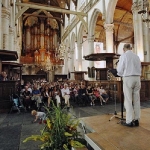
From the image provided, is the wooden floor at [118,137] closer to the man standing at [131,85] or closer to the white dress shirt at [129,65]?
the man standing at [131,85]

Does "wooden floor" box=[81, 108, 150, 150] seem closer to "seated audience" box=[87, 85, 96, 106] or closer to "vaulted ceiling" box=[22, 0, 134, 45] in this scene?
"seated audience" box=[87, 85, 96, 106]

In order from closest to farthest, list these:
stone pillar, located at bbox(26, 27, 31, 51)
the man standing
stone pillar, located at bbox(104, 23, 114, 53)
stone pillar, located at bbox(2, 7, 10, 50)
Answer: the man standing → stone pillar, located at bbox(2, 7, 10, 50) → stone pillar, located at bbox(104, 23, 114, 53) → stone pillar, located at bbox(26, 27, 31, 51)

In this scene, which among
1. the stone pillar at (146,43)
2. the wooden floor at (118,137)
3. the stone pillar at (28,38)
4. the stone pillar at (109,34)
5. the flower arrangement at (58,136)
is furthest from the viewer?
the stone pillar at (28,38)

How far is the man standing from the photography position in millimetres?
2492

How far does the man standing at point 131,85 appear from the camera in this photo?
249cm

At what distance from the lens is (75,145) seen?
6.33ft

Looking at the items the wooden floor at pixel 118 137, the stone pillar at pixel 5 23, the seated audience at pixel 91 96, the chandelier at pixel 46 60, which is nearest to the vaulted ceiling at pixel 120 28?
the chandelier at pixel 46 60

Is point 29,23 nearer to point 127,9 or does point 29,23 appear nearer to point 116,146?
point 127,9

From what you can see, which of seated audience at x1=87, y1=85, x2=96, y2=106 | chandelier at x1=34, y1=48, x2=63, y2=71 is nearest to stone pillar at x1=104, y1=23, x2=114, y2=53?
seated audience at x1=87, y1=85, x2=96, y2=106

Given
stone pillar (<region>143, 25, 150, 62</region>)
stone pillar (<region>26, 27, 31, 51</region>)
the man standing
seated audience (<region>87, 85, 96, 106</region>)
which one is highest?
stone pillar (<region>26, 27, 31, 51</region>)

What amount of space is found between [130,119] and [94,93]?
5.21 m

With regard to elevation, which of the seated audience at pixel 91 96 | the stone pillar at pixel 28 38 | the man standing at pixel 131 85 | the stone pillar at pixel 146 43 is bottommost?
the seated audience at pixel 91 96

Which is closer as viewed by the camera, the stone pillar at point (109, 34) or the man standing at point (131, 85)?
the man standing at point (131, 85)

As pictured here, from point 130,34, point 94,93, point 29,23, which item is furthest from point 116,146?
point 29,23
